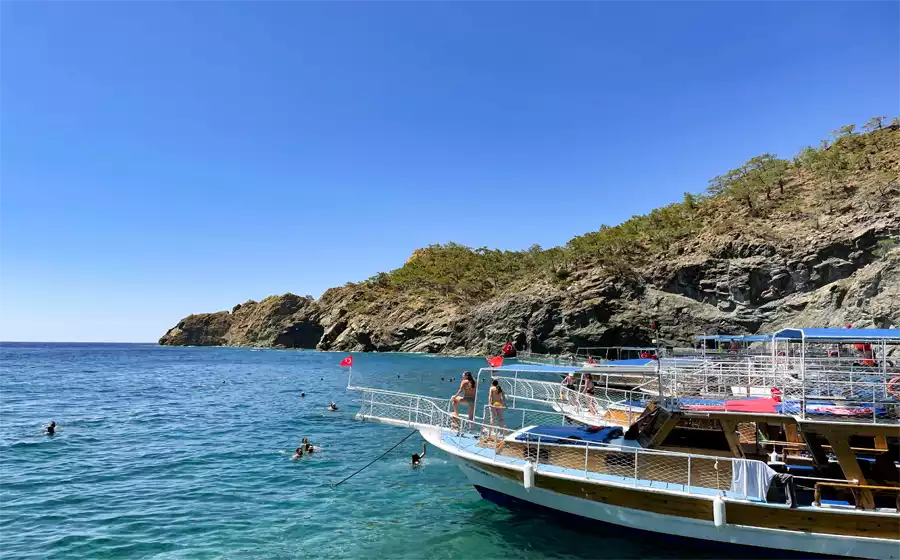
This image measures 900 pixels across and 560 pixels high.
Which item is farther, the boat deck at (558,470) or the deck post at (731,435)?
the deck post at (731,435)

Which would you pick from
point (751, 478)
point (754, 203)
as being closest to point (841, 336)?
point (751, 478)

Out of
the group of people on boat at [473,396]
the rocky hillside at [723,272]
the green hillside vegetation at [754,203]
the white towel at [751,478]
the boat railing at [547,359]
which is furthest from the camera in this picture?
the green hillside vegetation at [754,203]

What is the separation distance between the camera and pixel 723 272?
257ft

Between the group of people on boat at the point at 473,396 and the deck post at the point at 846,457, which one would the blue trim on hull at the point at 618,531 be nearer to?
the deck post at the point at 846,457

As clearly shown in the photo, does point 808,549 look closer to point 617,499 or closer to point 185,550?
point 617,499

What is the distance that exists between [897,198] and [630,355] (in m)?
39.2

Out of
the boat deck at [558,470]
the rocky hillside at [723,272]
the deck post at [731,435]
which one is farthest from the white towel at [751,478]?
the rocky hillside at [723,272]

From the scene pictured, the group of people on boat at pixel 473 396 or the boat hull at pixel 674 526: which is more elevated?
the group of people on boat at pixel 473 396

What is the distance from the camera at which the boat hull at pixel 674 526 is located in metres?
11.2

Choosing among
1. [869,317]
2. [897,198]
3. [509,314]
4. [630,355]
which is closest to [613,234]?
[509,314]

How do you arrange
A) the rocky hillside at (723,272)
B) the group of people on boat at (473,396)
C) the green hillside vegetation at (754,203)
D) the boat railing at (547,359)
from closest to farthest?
the group of people on boat at (473,396) < the boat railing at (547,359) < the rocky hillside at (723,272) < the green hillside vegetation at (754,203)

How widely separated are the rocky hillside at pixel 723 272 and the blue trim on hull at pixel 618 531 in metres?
50.6

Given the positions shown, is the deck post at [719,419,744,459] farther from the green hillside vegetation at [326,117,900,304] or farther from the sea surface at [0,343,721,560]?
the green hillside vegetation at [326,117,900,304]

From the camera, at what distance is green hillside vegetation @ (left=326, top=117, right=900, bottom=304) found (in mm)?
77938
